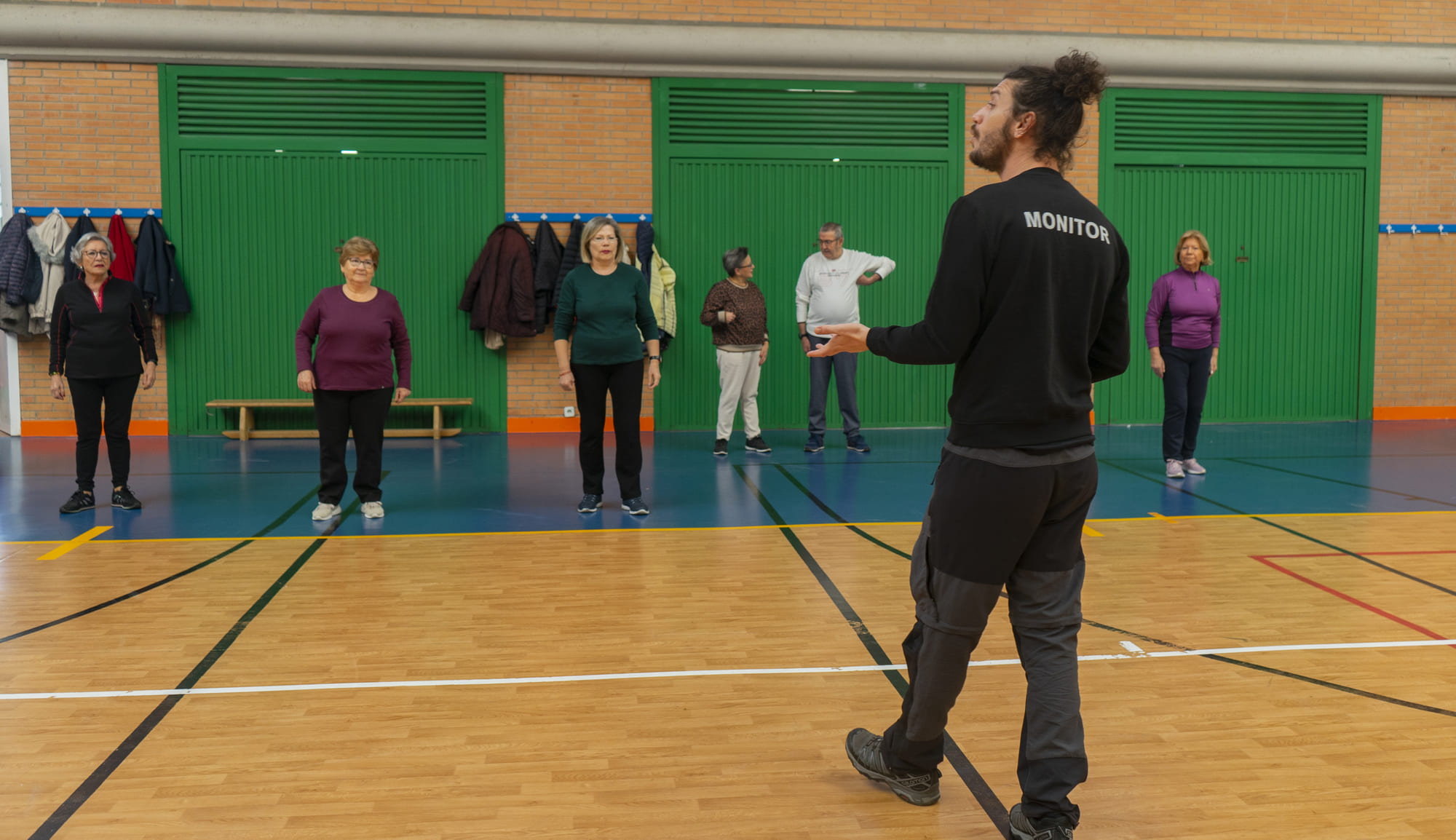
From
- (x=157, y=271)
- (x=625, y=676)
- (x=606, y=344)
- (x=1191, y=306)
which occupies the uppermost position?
(x=157, y=271)

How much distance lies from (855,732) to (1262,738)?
1.13 metres

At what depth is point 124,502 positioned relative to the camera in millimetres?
6125

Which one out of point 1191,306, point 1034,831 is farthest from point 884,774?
point 1191,306

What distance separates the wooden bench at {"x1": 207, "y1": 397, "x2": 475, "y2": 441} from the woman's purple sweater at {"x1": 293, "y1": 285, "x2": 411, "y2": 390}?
3.57 m

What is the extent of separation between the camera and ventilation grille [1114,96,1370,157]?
10.5 m

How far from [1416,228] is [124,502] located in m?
11.8

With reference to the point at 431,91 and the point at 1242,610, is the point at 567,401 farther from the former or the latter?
the point at 1242,610

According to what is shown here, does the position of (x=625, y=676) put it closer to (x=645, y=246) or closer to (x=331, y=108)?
(x=645, y=246)

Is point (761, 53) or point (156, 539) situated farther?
point (761, 53)

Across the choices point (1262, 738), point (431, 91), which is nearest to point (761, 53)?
point (431, 91)

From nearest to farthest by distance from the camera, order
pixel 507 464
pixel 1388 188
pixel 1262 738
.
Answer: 1. pixel 1262 738
2. pixel 507 464
3. pixel 1388 188

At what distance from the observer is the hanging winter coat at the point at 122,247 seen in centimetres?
922

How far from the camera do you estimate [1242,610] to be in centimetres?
407

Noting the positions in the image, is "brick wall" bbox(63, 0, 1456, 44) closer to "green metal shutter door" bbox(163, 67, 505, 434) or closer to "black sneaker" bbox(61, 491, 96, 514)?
"green metal shutter door" bbox(163, 67, 505, 434)
